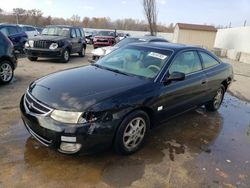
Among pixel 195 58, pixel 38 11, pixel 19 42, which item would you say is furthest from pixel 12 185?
pixel 38 11

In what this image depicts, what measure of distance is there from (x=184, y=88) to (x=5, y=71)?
17.3 ft

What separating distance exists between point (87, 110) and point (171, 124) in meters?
2.54

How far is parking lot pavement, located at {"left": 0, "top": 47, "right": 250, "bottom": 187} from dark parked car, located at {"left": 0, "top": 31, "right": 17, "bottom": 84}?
2513 mm

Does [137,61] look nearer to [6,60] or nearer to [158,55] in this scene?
[158,55]

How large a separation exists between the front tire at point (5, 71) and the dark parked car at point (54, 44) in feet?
15.4

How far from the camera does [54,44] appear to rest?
1231cm

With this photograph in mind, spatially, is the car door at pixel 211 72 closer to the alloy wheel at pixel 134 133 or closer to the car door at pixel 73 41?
the alloy wheel at pixel 134 133

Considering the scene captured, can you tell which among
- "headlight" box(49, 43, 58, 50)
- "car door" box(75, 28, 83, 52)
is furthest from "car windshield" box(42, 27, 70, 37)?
"headlight" box(49, 43, 58, 50)

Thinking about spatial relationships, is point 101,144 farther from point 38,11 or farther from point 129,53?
point 38,11

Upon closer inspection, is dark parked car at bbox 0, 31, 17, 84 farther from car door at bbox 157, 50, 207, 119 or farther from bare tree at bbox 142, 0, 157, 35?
bare tree at bbox 142, 0, 157, 35

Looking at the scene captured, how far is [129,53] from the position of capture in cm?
503

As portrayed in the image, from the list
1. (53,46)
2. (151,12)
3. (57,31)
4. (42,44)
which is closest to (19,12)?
(151,12)

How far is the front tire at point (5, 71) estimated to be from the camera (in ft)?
24.3

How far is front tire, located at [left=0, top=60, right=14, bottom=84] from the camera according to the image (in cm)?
742
